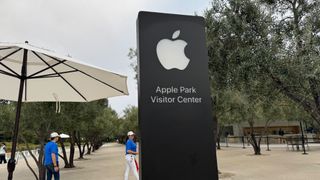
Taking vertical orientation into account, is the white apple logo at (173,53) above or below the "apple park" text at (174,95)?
above

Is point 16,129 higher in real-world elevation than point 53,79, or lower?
lower

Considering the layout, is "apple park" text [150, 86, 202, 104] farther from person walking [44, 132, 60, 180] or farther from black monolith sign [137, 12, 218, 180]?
person walking [44, 132, 60, 180]

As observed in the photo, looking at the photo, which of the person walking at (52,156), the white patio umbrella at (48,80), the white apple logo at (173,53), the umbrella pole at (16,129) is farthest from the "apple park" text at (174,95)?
the person walking at (52,156)

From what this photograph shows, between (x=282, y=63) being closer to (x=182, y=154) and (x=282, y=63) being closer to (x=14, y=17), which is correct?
(x=182, y=154)

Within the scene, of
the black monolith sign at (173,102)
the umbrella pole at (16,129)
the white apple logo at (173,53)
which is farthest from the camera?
the umbrella pole at (16,129)

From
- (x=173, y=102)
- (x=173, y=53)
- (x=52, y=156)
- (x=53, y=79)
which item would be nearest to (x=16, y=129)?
(x=53, y=79)

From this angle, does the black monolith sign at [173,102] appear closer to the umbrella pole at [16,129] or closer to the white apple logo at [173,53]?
the white apple logo at [173,53]

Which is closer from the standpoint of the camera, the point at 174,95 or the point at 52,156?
the point at 174,95

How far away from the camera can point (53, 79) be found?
5277mm

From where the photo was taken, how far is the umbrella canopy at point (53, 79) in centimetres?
457

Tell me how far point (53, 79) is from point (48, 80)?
0.11 metres

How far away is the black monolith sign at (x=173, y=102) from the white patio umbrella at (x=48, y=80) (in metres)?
1.06

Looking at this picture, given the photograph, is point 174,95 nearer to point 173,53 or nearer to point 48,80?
point 173,53

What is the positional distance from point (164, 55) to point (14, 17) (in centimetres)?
950
